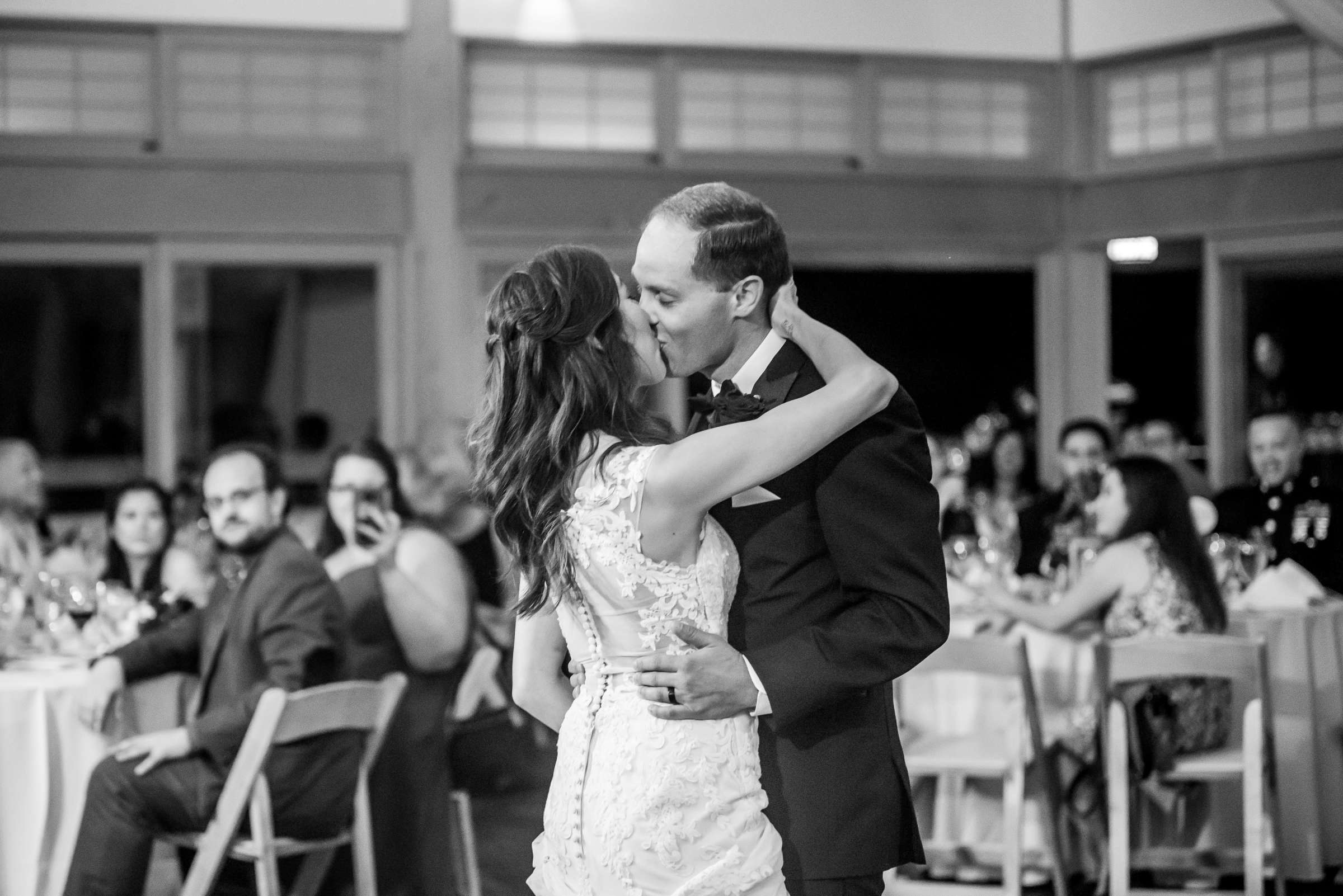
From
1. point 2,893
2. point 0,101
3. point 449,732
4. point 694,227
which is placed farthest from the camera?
point 0,101

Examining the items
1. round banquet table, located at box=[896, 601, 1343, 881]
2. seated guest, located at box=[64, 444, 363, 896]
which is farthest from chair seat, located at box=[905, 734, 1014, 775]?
seated guest, located at box=[64, 444, 363, 896]

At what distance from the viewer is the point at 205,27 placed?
25.4 ft

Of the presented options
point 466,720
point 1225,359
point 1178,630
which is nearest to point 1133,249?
point 1225,359

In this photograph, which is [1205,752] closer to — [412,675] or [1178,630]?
[1178,630]

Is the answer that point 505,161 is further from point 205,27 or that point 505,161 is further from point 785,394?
point 785,394

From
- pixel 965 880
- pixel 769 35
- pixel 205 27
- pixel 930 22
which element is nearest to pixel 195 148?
pixel 205 27

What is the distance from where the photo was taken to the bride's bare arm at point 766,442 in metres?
1.82

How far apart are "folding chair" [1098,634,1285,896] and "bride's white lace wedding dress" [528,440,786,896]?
2.45 meters

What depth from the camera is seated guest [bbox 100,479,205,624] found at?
17.7 ft

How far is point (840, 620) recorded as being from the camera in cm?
187

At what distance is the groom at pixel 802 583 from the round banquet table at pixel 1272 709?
2.92 m

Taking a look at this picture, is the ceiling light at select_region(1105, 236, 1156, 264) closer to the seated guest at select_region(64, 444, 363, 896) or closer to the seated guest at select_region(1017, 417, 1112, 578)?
the seated guest at select_region(1017, 417, 1112, 578)

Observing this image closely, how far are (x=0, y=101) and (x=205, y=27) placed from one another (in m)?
1.02

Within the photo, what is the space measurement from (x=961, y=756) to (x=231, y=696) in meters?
1.98
